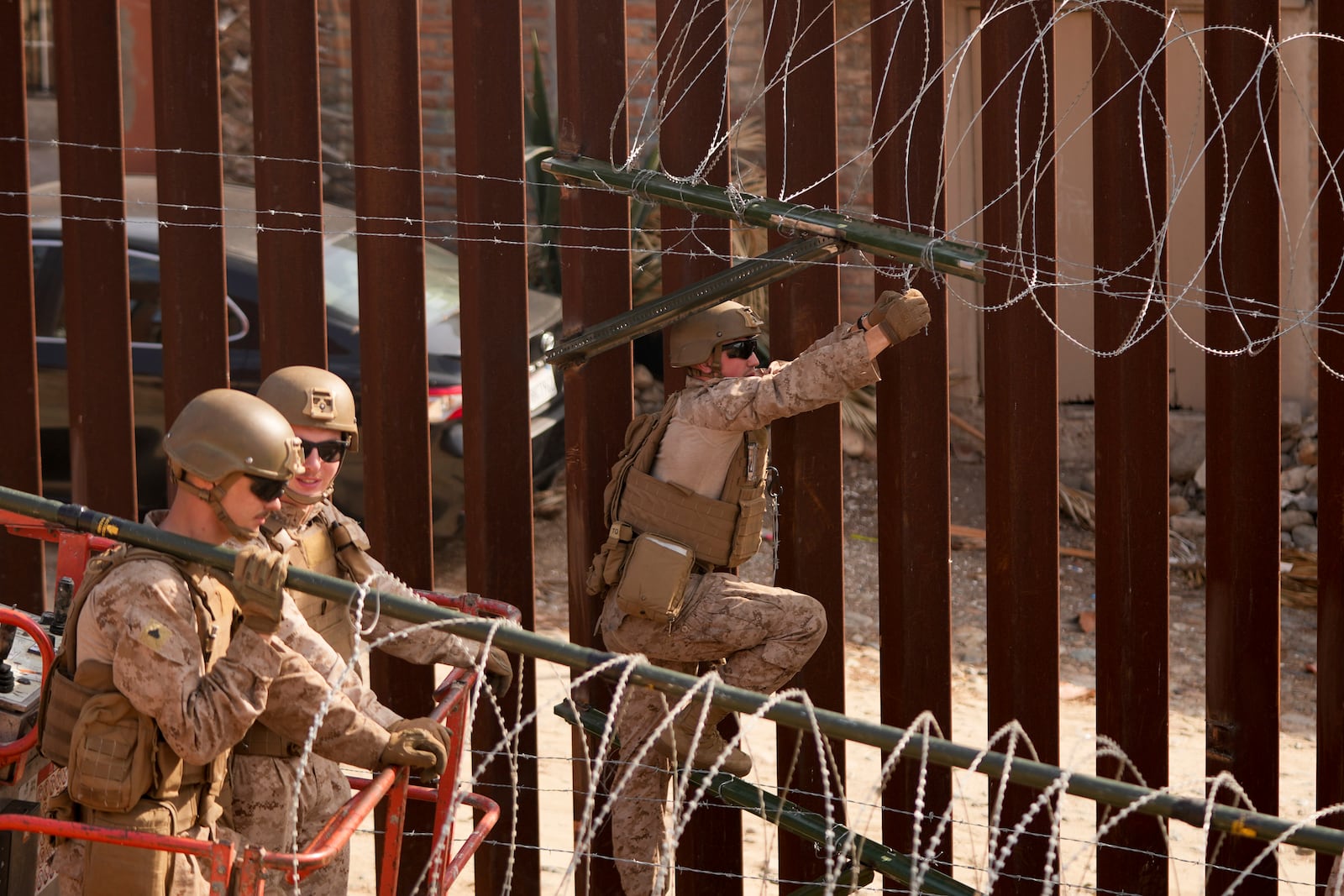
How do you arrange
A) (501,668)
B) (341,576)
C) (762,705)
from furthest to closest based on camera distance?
1. (341,576)
2. (501,668)
3. (762,705)

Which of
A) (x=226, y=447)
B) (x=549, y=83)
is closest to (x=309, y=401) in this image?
(x=226, y=447)

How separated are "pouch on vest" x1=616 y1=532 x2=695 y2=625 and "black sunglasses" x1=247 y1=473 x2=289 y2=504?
53.4 inches

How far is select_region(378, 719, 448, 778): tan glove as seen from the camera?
123 inches

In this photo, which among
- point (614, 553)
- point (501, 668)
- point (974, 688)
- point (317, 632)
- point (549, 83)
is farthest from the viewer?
point (549, 83)

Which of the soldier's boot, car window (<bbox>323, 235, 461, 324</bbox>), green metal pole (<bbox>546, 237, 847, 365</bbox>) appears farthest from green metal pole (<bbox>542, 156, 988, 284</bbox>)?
car window (<bbox>323, 235, 461, 324</bbox>)

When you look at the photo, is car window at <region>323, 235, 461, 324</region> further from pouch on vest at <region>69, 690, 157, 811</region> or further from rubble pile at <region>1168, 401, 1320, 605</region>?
pouch on vest at <region>69, 690, 157, 811</region>

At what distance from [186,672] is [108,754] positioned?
0.21 metres

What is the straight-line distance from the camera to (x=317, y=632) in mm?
3635

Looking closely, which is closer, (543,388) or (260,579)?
(260,579)

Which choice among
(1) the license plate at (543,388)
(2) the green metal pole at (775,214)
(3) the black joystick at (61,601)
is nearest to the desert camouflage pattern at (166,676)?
(3) the black joystick at (61,601)

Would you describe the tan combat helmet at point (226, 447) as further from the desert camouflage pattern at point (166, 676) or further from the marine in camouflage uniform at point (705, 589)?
the marine in camouflage uniform at point (705, 589)

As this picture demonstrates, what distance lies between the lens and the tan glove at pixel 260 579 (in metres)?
2.80

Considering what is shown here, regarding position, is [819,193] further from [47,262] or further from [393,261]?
[47,262]

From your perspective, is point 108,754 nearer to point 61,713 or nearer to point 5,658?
point 61,713
